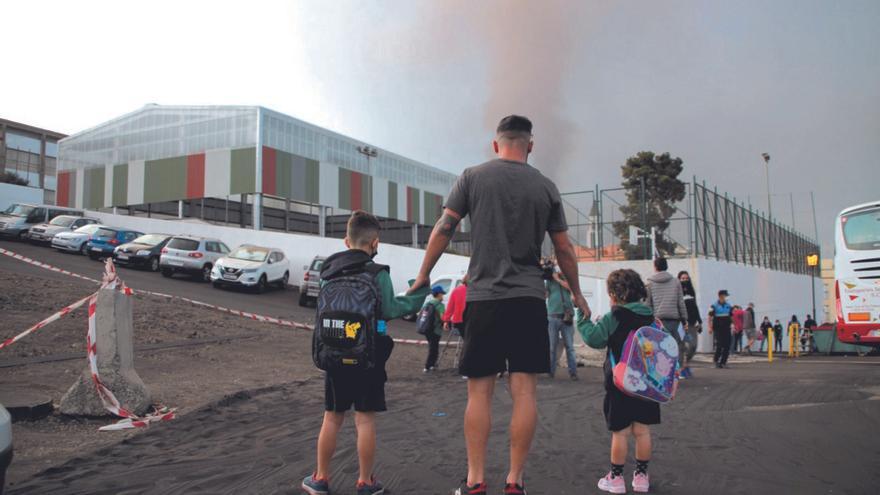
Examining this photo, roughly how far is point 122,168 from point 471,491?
152 feet

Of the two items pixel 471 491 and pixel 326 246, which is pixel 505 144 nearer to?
pixel 471 491

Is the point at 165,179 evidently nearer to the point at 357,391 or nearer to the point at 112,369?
the point at 112,369

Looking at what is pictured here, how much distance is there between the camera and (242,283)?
2152cm

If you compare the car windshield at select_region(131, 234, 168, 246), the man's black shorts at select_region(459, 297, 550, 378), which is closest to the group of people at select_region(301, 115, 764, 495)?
the man's black shorts at select_region(459, 297, 550, 378)

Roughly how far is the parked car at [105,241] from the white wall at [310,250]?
550 cm

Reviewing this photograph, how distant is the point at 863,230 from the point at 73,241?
27383mm

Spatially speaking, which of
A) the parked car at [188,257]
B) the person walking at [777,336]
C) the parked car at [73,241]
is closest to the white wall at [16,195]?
the parked car at [73,241]

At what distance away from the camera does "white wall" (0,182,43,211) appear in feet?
131

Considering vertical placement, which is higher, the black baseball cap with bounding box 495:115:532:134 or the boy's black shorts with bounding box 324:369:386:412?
the black baseball cap with bounding box 495:115:532:134

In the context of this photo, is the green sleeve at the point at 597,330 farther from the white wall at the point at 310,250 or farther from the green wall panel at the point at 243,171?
the green wall panel at the point at 243,171

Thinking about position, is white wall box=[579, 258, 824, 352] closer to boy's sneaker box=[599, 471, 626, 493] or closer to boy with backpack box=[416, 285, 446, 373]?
boy with backpack box=[416, 285, 446, 373]

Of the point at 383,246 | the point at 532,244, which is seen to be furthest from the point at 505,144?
the point at 383,246

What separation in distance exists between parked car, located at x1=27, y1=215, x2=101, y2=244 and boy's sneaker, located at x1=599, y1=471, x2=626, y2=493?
28.9 metres

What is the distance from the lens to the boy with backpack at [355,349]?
3529mm
